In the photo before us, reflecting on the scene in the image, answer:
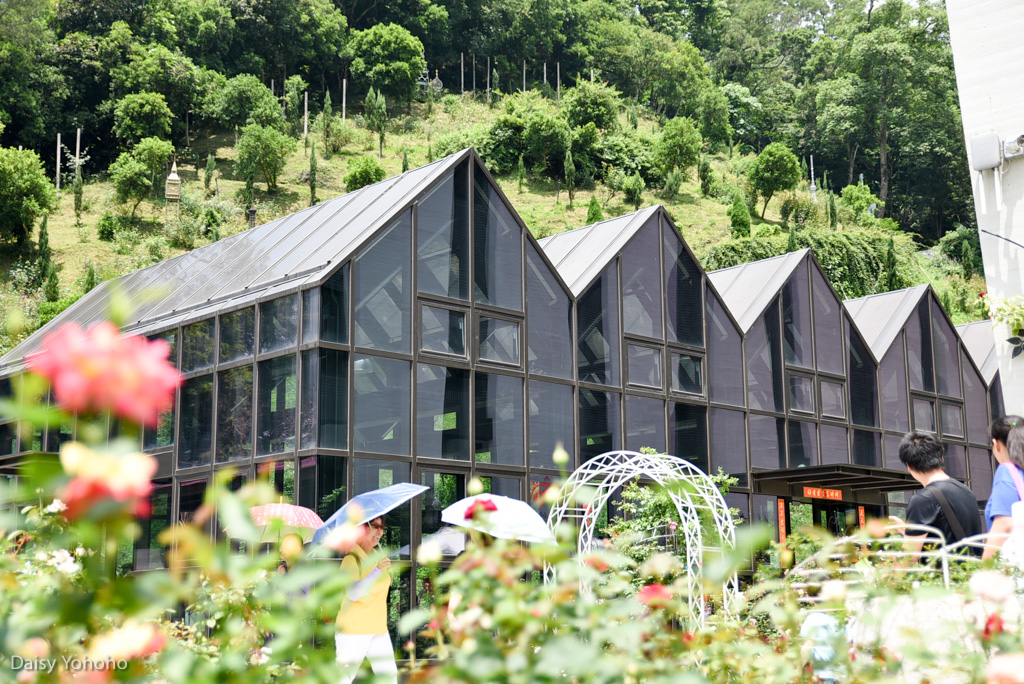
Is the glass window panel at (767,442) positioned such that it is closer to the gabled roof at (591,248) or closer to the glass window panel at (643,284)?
the glass window panel at (643,284)

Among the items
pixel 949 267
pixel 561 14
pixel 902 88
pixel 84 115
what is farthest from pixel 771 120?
pixel 84 115

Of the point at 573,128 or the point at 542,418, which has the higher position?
the point at 573,128

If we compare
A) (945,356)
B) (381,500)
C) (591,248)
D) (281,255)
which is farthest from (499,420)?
(945,356)

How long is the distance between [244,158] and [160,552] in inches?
1355

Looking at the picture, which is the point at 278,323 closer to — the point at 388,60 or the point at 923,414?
the point at 923,414

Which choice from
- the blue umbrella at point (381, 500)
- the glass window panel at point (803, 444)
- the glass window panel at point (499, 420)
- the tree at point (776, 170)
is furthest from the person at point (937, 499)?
the tree at point (776, 170)

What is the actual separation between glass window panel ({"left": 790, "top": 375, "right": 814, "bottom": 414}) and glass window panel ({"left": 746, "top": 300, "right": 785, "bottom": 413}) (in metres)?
0.35

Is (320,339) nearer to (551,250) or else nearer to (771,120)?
(551,250)

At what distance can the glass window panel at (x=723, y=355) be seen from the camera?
1512 centimetres

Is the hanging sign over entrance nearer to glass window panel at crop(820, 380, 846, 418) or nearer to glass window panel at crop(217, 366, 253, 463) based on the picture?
glass window panel at crop(820, 380, 846, 418)

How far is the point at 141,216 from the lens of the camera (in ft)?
128

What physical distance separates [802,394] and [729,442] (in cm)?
218

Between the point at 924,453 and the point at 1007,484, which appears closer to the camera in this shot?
the point at 1007,484

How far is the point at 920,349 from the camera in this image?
1867cm
